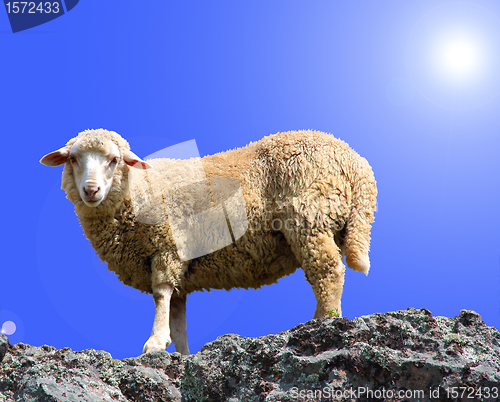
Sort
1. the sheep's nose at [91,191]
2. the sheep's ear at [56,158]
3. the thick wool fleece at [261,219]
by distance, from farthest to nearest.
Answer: the sheep's ear at [56,158]
the thick wool fleece at [261,219]
the sheep's nose at [91,191]

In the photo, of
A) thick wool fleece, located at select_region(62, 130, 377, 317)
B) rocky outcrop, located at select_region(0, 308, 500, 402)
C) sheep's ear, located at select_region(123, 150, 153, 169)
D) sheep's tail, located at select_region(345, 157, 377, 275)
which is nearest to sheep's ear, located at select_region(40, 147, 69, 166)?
thick wool fleece, located at select_region(62, 130, 377, 317)

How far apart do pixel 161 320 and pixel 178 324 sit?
76 cm

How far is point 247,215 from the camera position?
6301mm

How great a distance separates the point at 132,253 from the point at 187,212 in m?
0.87


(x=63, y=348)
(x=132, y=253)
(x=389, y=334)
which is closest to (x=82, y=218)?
(x=132, y=253)

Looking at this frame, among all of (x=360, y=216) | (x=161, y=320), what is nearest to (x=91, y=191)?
(x=161, y=320)

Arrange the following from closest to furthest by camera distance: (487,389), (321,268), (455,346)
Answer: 1. (487,389)
2. (455,346)
3. (321,268)

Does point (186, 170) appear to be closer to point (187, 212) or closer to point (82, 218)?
point (187, 212)

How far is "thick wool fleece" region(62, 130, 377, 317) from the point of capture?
239 inches

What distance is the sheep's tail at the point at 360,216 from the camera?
6047mm

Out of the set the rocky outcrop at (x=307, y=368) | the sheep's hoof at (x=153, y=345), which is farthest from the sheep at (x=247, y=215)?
A: the rocky outcrop at (x=307, y=368)

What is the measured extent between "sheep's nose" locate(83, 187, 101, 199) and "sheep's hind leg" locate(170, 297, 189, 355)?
185 centimetres

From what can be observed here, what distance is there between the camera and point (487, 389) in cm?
324

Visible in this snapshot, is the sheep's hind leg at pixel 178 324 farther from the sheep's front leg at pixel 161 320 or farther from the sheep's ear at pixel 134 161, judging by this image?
the sheep's ear at pixel 134 161
